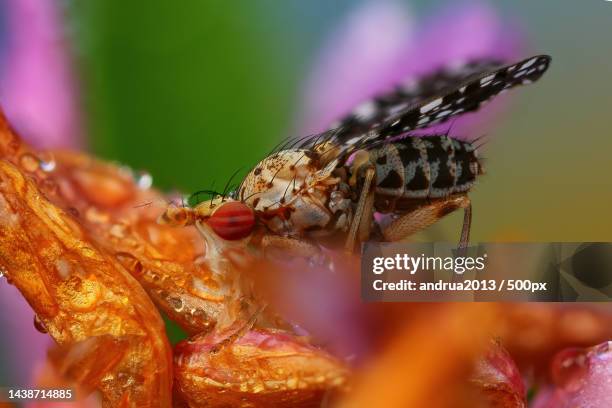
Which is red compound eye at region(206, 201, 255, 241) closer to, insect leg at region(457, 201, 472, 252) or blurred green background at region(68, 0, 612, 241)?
blurred green background at region(68, 0, 612, 241)

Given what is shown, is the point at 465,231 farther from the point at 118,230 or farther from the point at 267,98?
the point at 118,230

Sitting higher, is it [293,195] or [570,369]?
[293,195]

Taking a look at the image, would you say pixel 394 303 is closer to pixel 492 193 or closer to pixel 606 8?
pixel 492 193

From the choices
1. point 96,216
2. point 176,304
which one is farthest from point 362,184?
point 96,216

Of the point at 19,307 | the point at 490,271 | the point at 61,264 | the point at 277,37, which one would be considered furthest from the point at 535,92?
the point at 19,307

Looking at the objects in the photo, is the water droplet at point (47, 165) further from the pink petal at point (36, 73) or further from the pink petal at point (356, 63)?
the pink petal at point (356, 63)

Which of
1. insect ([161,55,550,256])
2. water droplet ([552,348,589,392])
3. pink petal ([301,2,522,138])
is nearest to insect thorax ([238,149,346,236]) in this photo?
insect ([161,55,550,256])
